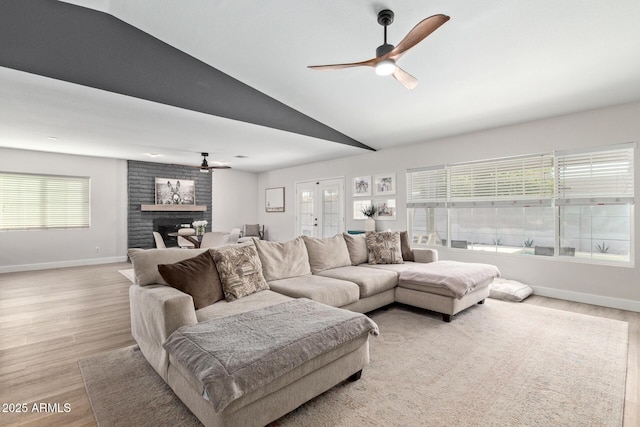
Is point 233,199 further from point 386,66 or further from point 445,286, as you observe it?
point 386,66

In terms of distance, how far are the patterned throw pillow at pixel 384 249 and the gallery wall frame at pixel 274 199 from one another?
4664 mm

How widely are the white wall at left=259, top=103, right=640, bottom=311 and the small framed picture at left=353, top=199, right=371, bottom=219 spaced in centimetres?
50

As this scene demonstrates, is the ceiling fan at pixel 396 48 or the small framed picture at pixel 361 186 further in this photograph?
the small framed picture at pixel 361 186

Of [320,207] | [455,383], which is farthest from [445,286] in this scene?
[320,207]

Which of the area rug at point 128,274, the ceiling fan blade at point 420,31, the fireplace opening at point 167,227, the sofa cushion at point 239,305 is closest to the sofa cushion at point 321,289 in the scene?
the sofa cushion at point 239,305

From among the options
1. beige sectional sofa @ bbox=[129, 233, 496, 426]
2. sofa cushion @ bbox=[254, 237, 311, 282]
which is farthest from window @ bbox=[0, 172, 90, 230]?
sofa cushion @ bbox=[254, 237, 311, 282]

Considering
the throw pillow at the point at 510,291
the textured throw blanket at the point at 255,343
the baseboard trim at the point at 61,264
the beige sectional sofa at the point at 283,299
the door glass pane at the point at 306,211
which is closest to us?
the textured throw blanket at the point at 255,343

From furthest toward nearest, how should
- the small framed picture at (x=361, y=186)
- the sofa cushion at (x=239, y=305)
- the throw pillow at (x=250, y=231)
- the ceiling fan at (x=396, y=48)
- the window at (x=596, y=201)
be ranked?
the throw pillow at (x=250, y=231) → the small framed picture at (x=361, y=186) → the window at (x=596, y=201) → the sofa cushion at (x=239, y=305) → the ceiling fan at (x=396, y=48)

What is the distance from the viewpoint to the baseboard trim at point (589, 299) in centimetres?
360

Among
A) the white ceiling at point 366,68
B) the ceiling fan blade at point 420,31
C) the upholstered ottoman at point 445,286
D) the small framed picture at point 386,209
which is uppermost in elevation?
the white ceiling at point 366,68

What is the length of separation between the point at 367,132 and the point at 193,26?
3083 mm

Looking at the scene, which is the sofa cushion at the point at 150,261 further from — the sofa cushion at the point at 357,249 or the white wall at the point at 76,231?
the white wall at the point at 76,231

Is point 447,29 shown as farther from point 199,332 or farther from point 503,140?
point 199,332

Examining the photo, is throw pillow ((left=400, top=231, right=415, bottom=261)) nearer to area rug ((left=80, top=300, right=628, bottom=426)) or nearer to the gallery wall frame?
area rug ((left=80, top=300, right=628, bottom=426))
